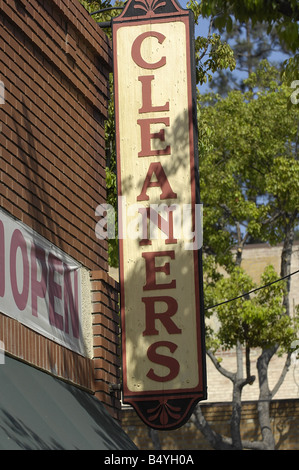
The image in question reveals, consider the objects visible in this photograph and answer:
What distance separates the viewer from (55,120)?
36.2ft

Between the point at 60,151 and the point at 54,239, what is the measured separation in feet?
3.61

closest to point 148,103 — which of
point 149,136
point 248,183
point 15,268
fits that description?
point 149,136

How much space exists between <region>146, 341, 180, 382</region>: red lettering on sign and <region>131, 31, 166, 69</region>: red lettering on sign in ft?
11.0

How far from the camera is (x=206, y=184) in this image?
93.0 ft

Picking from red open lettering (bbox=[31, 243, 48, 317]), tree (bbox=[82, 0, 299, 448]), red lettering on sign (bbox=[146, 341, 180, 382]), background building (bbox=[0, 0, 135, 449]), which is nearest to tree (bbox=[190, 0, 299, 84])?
background building (bbox=[0, 0, 135, 449])

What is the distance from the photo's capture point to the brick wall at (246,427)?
28734 mm

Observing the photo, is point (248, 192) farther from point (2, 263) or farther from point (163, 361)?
point (2, 263)

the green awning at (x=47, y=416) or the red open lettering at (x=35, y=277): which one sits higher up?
the red open lettering at (x=35, y=277)

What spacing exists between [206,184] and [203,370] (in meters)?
17.4

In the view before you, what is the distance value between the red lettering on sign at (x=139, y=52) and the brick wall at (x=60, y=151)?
1.86 ft

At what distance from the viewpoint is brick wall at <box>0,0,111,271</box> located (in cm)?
975

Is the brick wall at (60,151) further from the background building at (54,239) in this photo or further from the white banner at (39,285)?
the white banner at (39,285)

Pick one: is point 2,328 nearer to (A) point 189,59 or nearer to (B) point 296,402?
(A) point 189,59

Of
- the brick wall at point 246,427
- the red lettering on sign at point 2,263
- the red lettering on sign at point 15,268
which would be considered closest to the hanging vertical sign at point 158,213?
the red lettering on sign at point 15,268
